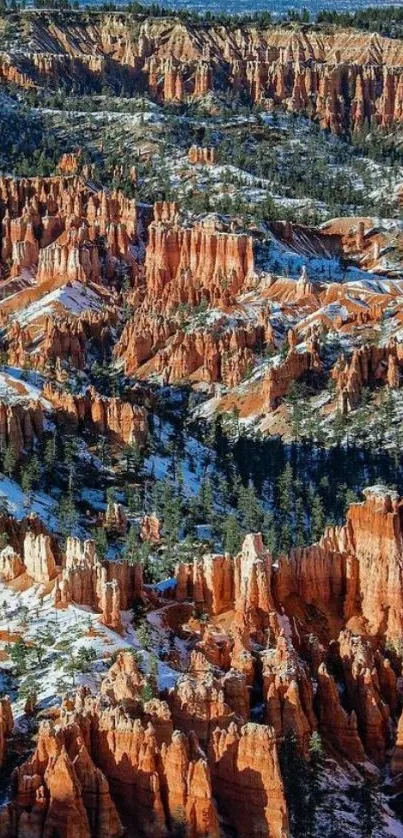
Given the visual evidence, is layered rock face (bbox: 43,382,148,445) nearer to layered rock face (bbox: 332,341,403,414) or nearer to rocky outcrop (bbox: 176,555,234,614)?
layered rock face (bbox: 332,341,403,414)

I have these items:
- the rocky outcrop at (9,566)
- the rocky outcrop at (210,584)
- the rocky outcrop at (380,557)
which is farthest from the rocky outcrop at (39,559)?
the rocky outcrop at (380,557)

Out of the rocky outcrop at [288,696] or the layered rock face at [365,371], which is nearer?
the rocky outcrop at [288,696]

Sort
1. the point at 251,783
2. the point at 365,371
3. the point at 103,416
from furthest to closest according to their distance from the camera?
the point at 365,371 < the point at 103,416 < the point at 251,783

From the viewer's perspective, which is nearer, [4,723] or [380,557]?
[4,723]

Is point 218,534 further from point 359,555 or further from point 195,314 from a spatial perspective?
point 195,314

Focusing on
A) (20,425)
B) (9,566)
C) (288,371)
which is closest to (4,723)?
(9,566)

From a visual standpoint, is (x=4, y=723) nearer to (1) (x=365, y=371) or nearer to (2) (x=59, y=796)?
(2) (x=59, y=796)

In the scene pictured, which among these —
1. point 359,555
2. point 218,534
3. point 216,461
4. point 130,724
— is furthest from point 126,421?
point 130,724

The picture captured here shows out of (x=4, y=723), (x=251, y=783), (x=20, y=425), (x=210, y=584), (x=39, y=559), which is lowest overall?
(x=251, y=783)

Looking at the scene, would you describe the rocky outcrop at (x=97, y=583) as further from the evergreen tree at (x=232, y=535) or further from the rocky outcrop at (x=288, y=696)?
the evergreen tree at (x=232, y=535)
